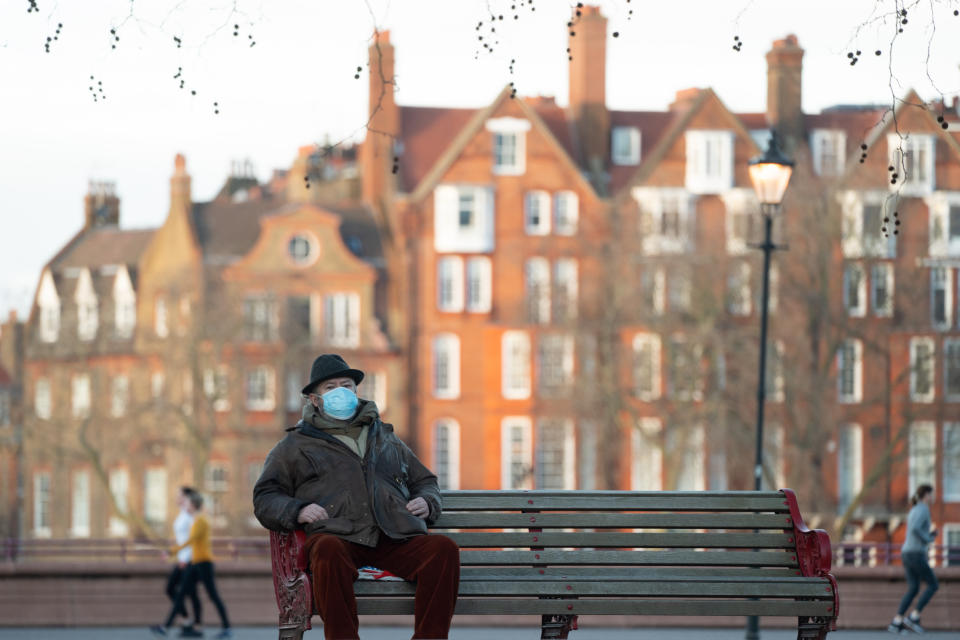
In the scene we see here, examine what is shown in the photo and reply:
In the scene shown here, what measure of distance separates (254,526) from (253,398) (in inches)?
243

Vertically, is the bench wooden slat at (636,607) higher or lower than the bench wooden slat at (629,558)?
lower

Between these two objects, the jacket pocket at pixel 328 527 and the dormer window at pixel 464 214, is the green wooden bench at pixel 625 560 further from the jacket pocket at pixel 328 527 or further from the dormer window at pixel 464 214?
the dormer window at pixel 464 214

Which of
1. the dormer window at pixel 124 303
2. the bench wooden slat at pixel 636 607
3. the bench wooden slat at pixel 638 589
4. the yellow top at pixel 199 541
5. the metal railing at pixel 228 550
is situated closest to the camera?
the bench wooden slat at pixel 636 607

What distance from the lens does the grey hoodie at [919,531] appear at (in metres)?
21.0

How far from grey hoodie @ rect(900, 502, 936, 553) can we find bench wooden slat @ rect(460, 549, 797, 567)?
34.4 feet

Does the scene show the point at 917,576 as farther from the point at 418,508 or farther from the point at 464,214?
the point at 464,214

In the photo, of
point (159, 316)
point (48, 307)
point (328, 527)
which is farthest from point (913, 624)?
point (48, 307)

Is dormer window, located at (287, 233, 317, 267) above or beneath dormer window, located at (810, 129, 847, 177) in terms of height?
beneath

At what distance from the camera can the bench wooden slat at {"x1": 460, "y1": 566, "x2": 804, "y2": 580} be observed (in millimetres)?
10602

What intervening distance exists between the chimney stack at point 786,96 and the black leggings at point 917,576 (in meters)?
47.2

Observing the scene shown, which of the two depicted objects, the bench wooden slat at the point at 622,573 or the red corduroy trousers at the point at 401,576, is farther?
the bench wooden slat at the point at 622,573

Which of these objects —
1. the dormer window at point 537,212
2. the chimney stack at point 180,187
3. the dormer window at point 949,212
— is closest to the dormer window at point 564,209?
the dormer window at point 537,212

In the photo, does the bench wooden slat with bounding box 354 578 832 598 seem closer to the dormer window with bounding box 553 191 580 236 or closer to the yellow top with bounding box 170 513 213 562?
the yellow top with bounding box 170 513 213 562

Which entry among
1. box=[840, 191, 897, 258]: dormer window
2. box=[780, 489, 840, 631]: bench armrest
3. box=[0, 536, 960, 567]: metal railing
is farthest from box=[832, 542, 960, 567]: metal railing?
box=[780, 489, 840, 631]: bench armrest
